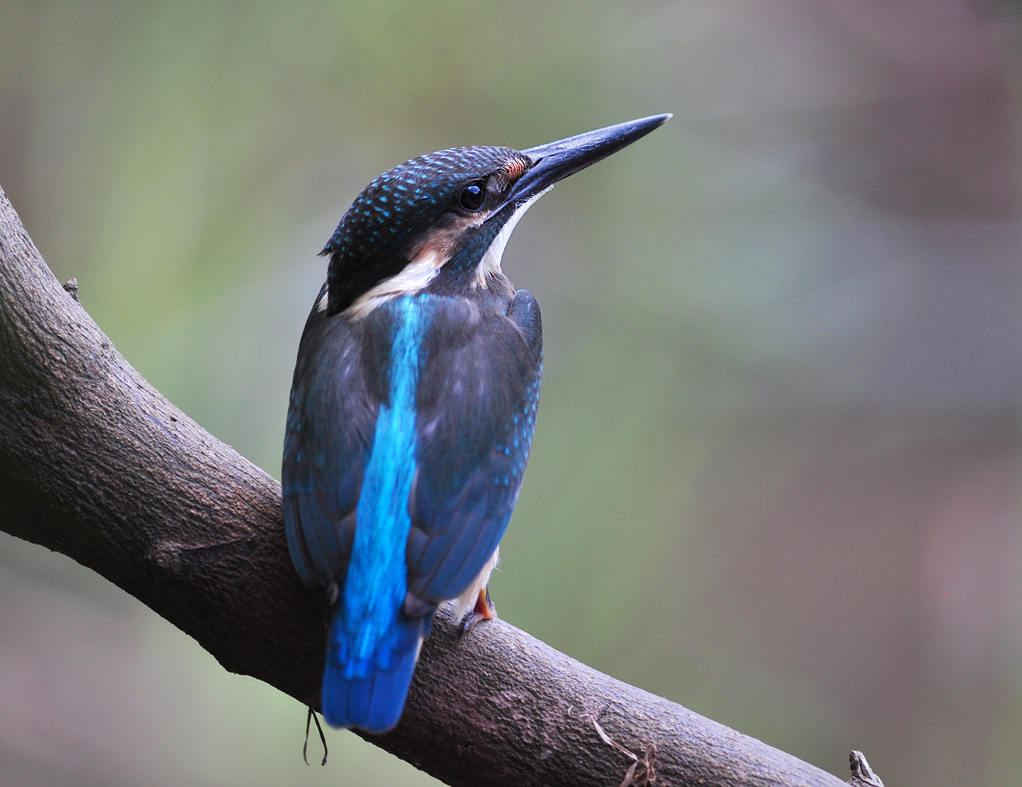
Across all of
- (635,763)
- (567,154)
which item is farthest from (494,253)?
(635,763)

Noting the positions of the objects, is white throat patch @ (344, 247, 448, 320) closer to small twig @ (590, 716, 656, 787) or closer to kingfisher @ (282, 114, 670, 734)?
kingfisher @ (282, 114, 670, 734)

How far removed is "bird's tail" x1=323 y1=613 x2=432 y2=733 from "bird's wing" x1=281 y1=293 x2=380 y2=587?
3.4 inches

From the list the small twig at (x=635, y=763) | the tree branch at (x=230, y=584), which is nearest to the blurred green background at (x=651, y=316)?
the tree branch at (x=230, y=584)

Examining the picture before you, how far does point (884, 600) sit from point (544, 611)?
4.19 ft

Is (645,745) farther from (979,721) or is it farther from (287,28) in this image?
(287,28)

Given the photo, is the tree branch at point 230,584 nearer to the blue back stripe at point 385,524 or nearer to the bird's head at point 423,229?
the blue back stripe at point 385,524

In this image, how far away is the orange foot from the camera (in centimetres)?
124

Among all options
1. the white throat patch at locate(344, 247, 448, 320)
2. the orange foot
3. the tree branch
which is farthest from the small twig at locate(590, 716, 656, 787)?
the white throat patch at locate(344, 247, 448, 320)

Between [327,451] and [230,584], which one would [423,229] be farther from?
[230,584]

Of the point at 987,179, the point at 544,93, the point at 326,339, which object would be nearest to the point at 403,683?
the point at 326,339

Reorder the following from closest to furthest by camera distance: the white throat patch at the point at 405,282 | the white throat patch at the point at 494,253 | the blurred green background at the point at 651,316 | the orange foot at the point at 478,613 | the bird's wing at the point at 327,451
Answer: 1. the bird's wing at the point at 327,451
2. the orange foot at the point at 478,613
3. the white throat patch at the point at 405,282
4. the white throat patch at the point at 494,253
5. the blurred green background at the point at 651,316

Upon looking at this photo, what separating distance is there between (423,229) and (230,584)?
0.61m

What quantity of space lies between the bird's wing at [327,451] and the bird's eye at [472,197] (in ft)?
0.93

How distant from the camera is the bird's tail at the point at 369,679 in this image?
1022 mm
